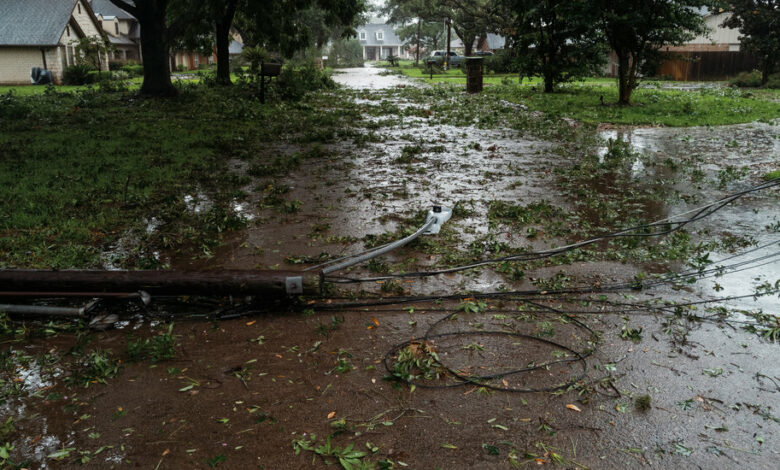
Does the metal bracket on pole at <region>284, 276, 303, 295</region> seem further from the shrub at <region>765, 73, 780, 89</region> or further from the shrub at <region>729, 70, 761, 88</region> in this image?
the shrub at <region>729, 70, 761, 88</region>

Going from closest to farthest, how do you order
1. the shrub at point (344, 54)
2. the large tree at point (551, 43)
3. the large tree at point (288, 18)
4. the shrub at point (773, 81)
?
the large tree at point (551, 43) < the large tree at point (288, 18) < the shrub at point (773, 81) < the shrub at point (344, 54)

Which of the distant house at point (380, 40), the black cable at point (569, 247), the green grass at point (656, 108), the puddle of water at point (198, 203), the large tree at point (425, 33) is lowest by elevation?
the black cable at point (569, 247)

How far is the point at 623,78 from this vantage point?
711 inches

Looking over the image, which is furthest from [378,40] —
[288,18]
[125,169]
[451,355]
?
[451,355]

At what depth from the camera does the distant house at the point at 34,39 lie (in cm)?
3731

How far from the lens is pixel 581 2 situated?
17266 millimetres

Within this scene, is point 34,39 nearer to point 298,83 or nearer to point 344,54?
point 298,83

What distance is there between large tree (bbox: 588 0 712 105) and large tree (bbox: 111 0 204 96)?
13.8 metres

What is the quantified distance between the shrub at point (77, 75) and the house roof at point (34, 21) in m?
4.03

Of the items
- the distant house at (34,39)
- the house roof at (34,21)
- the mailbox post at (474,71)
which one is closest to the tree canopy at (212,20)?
the mailbox post at (474,71)

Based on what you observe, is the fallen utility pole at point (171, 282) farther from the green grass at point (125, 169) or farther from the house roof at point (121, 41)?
the house roof at point (121, 41)

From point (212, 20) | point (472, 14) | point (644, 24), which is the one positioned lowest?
point (644, 24)

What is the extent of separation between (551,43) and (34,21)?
3520cm

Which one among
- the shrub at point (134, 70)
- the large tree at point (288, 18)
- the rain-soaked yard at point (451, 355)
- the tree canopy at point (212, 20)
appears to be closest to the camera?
the rain-soaked yard at point (451, 355)
